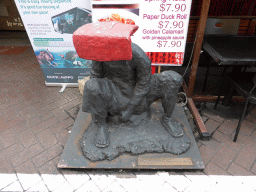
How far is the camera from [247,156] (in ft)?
8.16

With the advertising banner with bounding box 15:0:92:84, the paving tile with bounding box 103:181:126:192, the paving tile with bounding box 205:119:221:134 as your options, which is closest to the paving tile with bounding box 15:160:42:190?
the paving tile with bounding box 103:181:126:192

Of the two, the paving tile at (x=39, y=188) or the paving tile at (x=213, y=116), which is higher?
the paving tile at (x=39, y=188)

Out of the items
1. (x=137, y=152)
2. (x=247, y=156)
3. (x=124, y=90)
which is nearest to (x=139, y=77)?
(x=124, y=90)

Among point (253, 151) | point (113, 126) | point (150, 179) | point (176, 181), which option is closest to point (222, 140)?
point (253, 151)

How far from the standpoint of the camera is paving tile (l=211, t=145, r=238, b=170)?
239 cm

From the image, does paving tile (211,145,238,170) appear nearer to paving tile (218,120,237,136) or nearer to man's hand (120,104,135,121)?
paving tile (218,120,237,136)

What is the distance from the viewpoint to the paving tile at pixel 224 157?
239cm

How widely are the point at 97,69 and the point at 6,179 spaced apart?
179cm

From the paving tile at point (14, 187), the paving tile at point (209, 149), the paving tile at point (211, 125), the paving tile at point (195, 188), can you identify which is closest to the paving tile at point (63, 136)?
the paving tile at point (14, 187)

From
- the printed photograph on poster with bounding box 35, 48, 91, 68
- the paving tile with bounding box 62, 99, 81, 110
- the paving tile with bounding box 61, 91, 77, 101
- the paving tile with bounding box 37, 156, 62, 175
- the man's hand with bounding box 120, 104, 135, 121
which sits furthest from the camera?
A: the paving tile with bounding box 61, 91, 77, 101

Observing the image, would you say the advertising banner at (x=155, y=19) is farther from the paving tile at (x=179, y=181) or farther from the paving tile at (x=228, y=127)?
the paving tile at (x=179, y=181)

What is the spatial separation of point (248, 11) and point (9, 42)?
7242 millimetres

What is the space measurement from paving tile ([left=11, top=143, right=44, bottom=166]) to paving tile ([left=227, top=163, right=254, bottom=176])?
2.58m

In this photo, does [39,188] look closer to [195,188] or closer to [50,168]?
[50,168]
